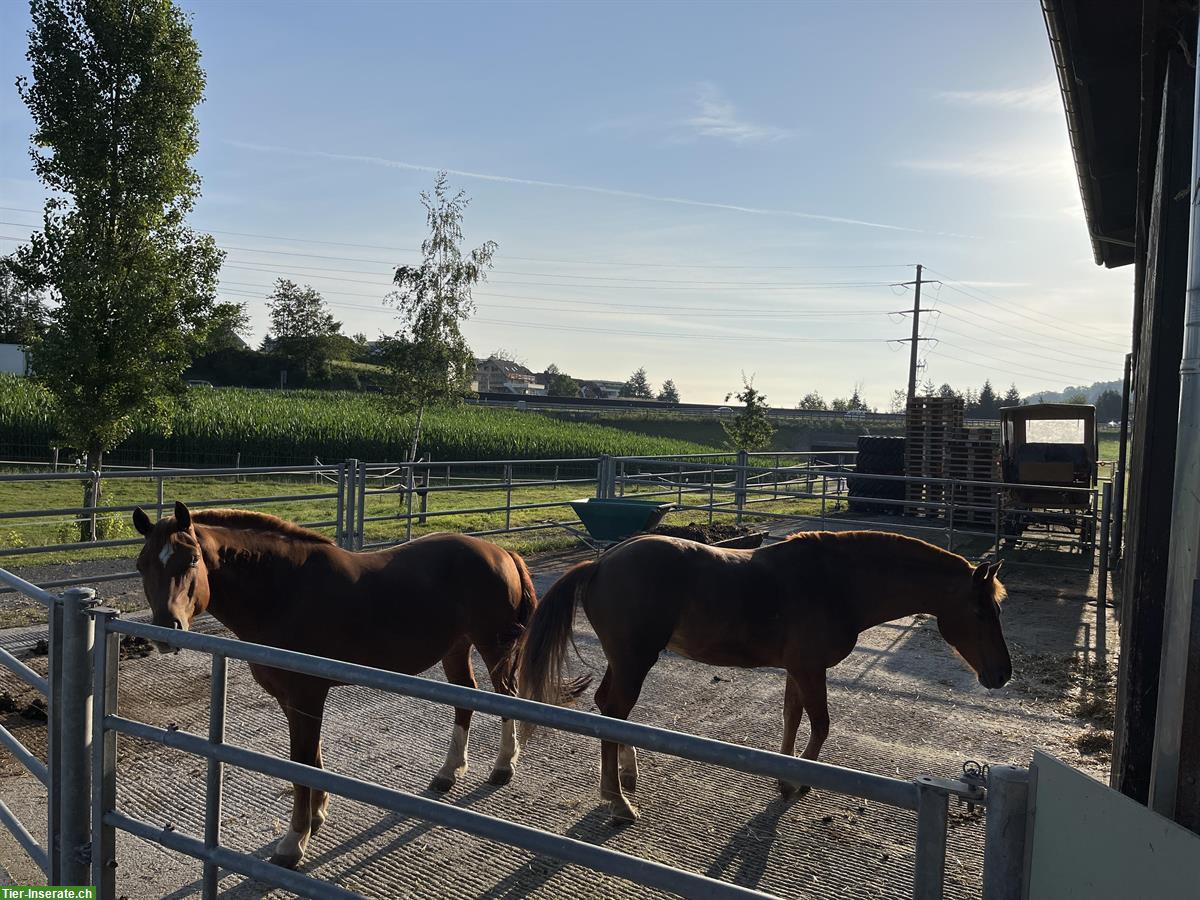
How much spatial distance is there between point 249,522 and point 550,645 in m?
Answer: 1.57

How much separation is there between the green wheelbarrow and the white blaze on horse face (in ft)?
21.1

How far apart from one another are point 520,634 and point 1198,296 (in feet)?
12.3

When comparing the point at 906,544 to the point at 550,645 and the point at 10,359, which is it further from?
the point at 10,359

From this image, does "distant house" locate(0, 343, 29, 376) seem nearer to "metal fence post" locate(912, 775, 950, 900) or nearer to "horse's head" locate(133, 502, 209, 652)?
"horse's head" locate(133, 502, 209, 652)

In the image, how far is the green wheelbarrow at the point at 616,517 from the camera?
428 inches

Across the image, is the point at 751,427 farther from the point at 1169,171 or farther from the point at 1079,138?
the point at 1169,171

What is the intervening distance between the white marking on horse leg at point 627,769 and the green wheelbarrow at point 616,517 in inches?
251

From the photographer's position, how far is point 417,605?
4.30 m

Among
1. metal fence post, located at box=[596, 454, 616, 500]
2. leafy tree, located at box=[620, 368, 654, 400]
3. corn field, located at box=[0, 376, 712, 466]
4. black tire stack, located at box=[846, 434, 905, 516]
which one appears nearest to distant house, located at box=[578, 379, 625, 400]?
leafy tree, located at box=[620, 368, 654, 400]

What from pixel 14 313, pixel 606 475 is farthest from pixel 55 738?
pixel 14 313

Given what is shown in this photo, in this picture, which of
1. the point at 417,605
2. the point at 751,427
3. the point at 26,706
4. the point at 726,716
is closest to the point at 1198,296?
the point at 417,605

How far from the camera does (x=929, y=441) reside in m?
18.3

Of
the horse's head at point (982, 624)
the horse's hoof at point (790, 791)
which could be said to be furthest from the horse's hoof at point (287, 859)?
the horse's head at point (982, 624)

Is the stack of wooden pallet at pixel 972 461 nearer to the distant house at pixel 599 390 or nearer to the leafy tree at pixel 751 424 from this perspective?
the leafy tree at pixel 751 424
